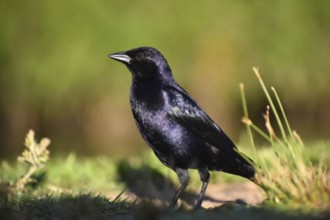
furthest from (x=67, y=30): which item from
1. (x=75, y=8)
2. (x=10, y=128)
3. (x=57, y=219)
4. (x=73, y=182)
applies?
(x=57, y=219)

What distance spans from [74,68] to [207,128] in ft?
21.8

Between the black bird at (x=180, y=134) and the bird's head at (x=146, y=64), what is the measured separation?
0.13m

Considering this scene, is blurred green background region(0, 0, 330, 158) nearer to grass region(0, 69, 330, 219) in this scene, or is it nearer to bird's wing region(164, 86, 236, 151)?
grass region(0, 69, 330, 219)

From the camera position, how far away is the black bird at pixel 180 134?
17.0ft

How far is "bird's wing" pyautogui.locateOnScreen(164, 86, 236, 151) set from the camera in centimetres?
526

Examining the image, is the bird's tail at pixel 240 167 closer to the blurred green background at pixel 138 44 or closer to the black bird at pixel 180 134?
the black bird at pixel 180 134

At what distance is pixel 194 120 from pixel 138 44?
625 centimetres

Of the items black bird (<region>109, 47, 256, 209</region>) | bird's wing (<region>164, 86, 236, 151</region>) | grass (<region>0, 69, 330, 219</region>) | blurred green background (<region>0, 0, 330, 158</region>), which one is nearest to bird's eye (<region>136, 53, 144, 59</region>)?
black bird (<region>109, 47, 256, 209</region>)

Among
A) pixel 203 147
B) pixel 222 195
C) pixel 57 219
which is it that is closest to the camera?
pixel 57 219

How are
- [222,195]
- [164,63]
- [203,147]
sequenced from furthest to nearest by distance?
1. [222,195]
2. [164,63]
3. [203,147]

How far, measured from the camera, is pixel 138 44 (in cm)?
1145

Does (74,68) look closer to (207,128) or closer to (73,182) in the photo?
(73,182)

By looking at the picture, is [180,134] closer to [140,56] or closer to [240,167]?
[240,167]

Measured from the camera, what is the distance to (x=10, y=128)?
11.6 m
